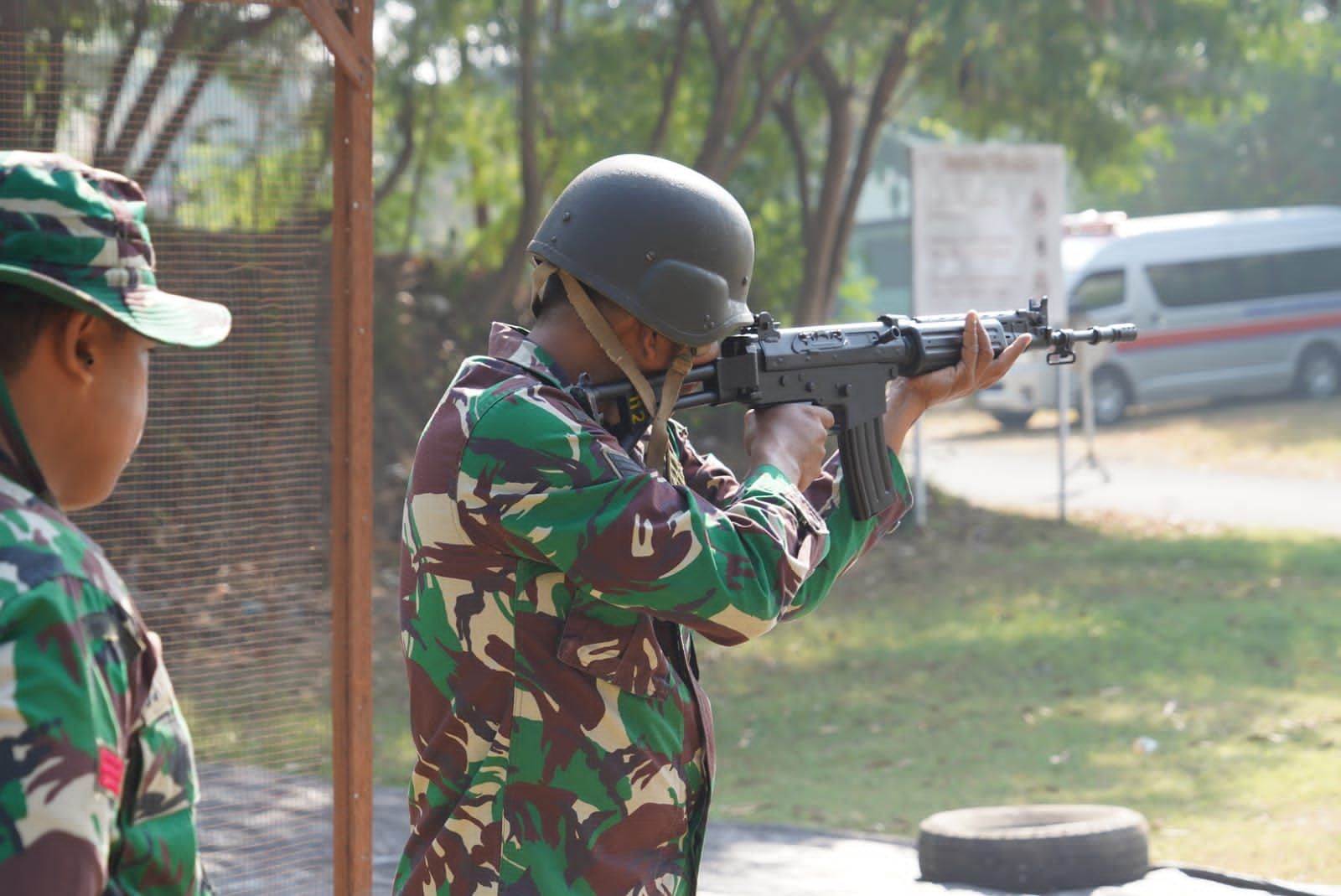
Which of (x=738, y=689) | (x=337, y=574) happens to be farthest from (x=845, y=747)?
(x=337, y=574)

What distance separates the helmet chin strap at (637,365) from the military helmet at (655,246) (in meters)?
0.03

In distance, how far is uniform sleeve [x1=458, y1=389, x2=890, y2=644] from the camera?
2.14 m

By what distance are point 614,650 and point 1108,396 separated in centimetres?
2024

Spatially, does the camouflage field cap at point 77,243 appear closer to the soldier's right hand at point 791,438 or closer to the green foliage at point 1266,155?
the soldier's right hand at point 791,438

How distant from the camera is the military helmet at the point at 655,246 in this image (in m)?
2.35

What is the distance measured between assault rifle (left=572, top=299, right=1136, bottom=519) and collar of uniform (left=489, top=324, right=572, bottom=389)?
2.1 inches

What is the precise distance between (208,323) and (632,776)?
0.92m

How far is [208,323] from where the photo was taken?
169 cm

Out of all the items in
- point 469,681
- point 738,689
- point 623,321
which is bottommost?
point 738,689

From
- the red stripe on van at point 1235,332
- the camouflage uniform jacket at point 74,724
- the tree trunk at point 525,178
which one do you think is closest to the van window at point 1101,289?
the red stripe on van at point 1235,332

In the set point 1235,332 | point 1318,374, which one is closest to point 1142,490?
point 1235,332

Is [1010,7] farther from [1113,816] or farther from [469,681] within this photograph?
[469,681]

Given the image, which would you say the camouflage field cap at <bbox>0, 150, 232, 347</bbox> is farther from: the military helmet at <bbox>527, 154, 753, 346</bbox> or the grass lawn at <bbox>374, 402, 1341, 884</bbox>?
the grass lawn at <bbox>374, 402, 1341, 884</bbox>

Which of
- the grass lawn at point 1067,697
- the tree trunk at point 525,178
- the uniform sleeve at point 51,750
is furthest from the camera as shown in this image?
the tree trunk at point 525,178
